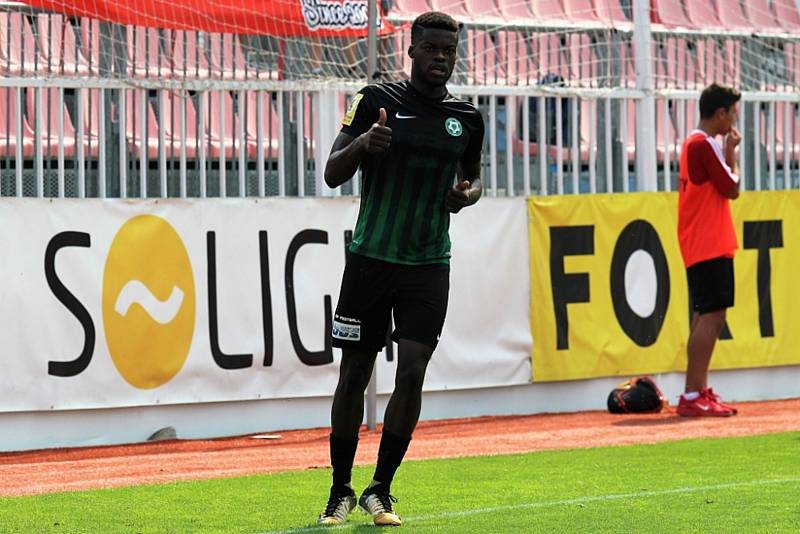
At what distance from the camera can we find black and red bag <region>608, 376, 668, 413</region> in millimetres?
11969

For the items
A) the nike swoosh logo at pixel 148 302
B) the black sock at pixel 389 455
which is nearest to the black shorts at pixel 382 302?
Answer: the black sock at pixel 389 455

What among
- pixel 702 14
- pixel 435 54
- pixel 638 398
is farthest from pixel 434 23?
pixel 702 14

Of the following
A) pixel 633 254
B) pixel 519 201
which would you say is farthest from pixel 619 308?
pixel 519 201

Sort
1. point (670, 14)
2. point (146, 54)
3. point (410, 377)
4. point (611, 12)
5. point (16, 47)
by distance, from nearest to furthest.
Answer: point (410, 377) → point (16, 47) → point (146, 54) → point (611, 12) → point (670, 14)

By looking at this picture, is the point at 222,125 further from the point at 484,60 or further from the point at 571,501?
the point at 571,501

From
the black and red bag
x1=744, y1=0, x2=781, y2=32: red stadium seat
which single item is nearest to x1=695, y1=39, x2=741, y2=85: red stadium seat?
x1=744, y1=0, x2=781, y2=32: red stadium seat

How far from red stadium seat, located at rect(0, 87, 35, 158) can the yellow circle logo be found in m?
0.97

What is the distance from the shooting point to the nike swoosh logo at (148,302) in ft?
35.7

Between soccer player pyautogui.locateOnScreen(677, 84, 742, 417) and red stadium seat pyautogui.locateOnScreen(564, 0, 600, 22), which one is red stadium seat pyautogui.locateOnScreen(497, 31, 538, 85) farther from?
soccer player pyautogui.locateOnScreen(677, 84, 742, 417)

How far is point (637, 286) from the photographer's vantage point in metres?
12.8

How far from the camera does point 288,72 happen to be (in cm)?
1188

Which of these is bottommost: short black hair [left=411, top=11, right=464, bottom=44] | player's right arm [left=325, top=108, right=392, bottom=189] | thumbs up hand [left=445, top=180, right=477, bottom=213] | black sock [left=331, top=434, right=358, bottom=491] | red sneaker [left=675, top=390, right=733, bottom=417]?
red sneaker [left=675, top=390, right=733, bottom=417]

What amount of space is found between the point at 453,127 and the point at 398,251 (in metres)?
0.60

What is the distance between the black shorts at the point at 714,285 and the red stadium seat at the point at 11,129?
5079mm
